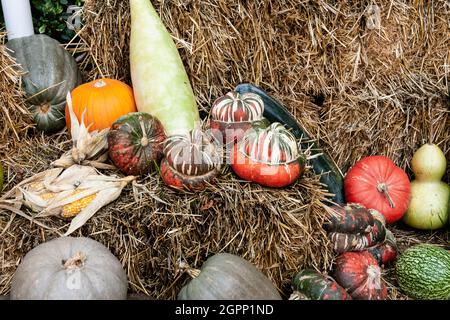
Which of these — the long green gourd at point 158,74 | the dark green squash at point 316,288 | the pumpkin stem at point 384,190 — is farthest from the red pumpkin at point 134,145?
the pumpkin stem at point 384,190

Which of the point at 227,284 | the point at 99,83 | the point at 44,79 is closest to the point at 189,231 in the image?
the point at 227,284

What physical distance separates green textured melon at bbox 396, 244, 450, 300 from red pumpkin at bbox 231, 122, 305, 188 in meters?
0.94

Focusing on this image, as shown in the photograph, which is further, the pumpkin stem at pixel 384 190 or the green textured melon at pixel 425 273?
the pumpkin stem at pixel 384 190

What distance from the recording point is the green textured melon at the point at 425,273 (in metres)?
3.46

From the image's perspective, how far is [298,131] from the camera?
405 cm

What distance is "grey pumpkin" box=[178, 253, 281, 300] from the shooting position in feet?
9.40

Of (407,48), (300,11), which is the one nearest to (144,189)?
(300,11)

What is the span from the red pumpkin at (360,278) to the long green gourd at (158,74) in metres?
1.39

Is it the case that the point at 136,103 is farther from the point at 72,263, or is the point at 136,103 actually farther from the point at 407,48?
the point at 407,48

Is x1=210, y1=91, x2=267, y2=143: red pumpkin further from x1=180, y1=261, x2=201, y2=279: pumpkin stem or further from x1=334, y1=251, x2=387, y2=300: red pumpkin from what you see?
x1=334, y1=251, x2=387, y2=300: red pumpkin

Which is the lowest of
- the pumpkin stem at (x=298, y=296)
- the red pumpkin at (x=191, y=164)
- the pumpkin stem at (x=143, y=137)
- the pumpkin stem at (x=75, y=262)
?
the pumpkin stem at (x=298, y=296)

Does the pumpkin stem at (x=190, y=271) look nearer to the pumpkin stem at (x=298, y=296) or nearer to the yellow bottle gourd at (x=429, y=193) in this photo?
the pumpkin stem at (x=298, y=296)

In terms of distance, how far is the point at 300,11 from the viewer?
4.12 m

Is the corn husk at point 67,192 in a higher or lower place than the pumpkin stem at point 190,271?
higher
